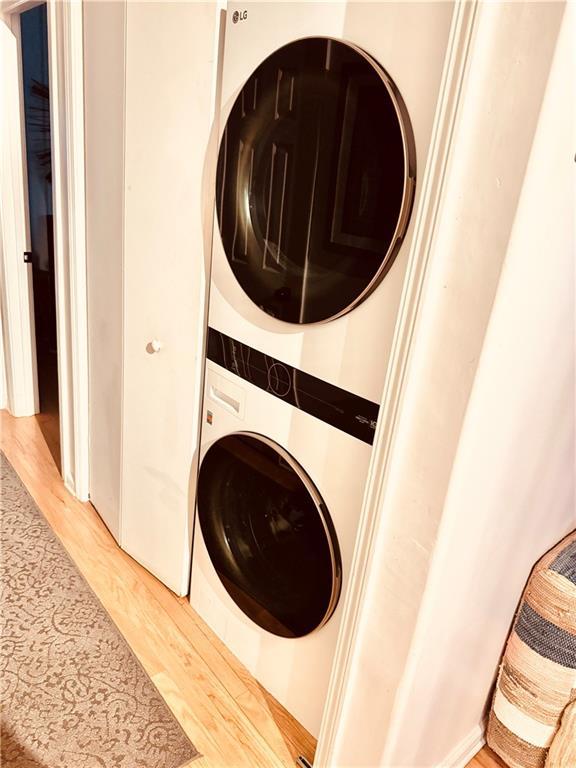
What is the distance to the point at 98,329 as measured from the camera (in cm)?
197

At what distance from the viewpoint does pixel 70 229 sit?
196 cm

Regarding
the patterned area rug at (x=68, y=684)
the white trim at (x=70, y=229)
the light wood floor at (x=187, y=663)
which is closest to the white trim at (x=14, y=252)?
the white trim at (x=70, y=229)

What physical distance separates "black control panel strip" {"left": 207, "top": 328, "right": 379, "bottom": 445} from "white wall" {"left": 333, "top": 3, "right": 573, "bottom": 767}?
0.15 meters

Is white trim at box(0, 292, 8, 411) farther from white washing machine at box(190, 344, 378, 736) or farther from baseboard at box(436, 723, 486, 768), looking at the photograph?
baseboard at box(436, 723, 486, 768)

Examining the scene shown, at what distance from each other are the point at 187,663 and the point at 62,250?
1.53 metres

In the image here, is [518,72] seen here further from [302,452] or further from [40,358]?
[40,358]

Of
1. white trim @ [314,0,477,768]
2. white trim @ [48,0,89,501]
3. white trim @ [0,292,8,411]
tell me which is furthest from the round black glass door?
white trim @ [0,292,8,411]

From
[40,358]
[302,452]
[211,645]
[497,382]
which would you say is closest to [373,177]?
[497,382]

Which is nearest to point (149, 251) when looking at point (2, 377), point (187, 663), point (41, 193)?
point (187, 663)

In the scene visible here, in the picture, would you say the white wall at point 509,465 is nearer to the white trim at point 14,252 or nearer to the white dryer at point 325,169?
the white dryer at point 325,169

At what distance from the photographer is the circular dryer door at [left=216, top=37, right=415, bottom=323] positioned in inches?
37.5

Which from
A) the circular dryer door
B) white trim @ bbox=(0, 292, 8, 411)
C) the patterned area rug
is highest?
the circular dryer door

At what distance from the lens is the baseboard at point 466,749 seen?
142 cm

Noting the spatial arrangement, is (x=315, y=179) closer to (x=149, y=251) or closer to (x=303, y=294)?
(x=303, y=294)
